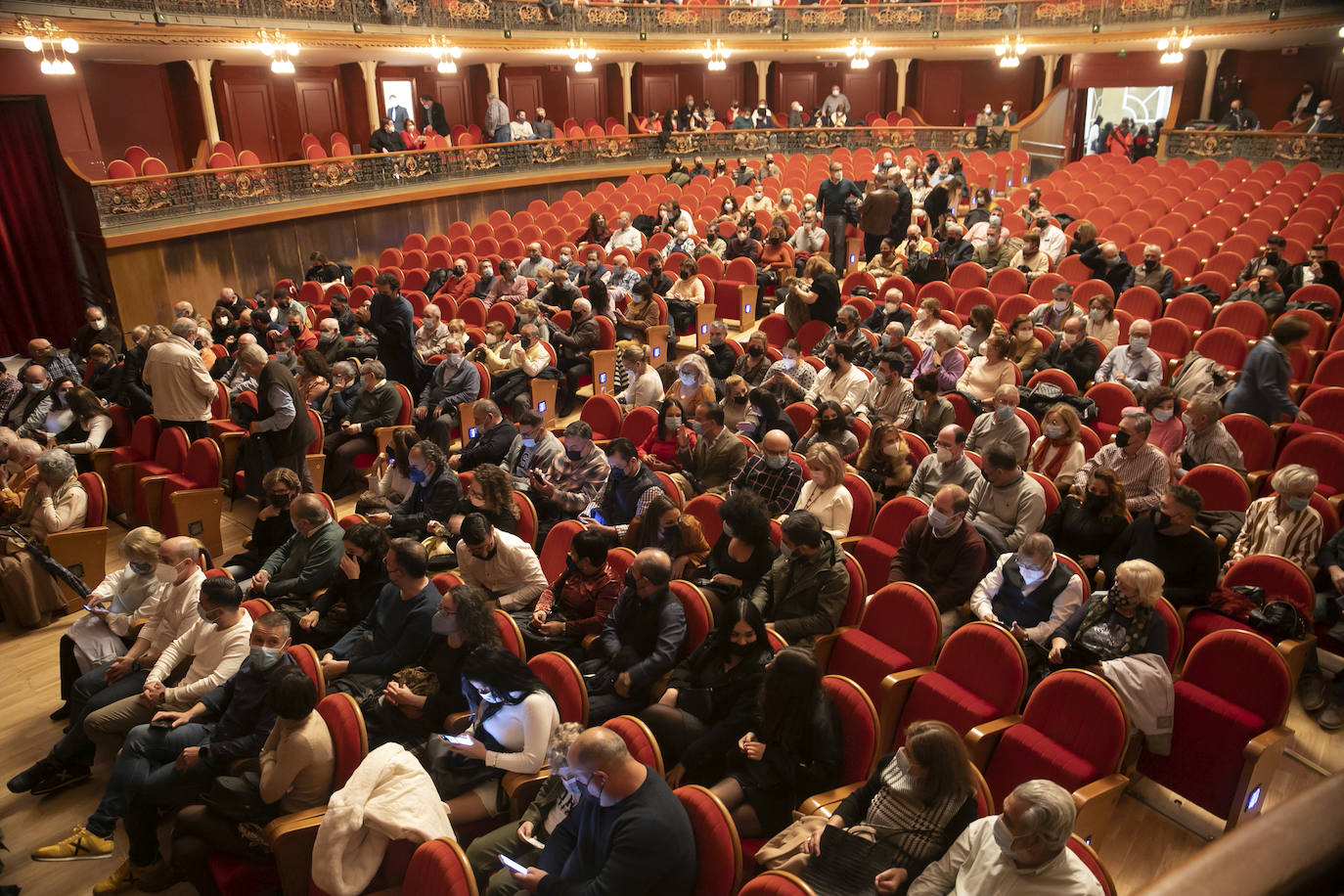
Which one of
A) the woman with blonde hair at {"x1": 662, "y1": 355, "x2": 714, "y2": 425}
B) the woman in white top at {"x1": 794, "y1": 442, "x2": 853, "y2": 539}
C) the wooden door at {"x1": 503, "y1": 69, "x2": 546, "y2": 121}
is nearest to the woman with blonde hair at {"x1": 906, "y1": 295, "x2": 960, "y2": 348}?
the woman with blonde hair at {"x1": 662, "y1": 355, "x2": 714, "y2": 425}

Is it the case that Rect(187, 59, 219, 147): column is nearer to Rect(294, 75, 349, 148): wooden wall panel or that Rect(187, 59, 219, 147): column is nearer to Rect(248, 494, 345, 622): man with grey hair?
Rect(294, 75, 349, 148): wooden wall panel

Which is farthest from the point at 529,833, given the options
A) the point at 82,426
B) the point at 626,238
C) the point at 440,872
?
the point at 626,238

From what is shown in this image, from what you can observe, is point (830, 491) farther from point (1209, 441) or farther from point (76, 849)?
point (76, 849)

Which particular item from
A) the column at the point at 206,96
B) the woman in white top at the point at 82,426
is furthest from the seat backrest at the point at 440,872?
the column at the point at 206,96

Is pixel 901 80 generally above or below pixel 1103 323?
above

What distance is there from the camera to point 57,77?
12531 millimetres

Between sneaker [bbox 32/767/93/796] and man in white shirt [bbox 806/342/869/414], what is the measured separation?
4870 millimetres

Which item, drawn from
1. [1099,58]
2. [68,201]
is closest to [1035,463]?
[68,201]

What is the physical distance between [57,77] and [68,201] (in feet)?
7.62

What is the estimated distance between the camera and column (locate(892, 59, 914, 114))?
2256 cm

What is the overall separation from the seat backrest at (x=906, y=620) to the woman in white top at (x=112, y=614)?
3.72 m

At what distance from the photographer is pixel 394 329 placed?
25.9ft

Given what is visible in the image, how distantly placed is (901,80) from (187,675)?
22.5m

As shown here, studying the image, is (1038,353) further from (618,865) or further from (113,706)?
(113,706)
